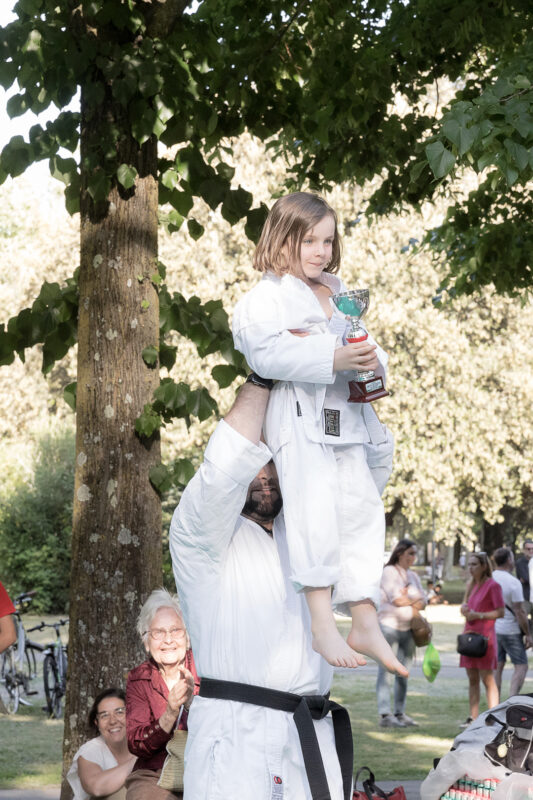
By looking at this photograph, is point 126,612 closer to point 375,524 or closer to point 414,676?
point 375,524

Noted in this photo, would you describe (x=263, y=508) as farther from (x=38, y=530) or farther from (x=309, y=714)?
(x=38, y=530)

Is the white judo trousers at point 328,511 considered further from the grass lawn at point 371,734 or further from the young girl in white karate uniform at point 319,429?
the grass lawn at point 371,734

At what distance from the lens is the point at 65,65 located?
5660 millimetres

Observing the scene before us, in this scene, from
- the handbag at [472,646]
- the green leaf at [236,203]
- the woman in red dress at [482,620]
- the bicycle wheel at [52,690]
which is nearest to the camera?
the green leaf at [236,203]

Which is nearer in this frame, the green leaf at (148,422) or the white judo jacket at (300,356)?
the white judo jacket at (300,356)

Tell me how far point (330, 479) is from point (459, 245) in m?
10.1

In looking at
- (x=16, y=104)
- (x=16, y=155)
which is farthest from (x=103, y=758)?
(x=16, y=104)

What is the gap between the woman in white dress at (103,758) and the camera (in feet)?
17.7

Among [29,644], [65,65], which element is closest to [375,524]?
[65,65]

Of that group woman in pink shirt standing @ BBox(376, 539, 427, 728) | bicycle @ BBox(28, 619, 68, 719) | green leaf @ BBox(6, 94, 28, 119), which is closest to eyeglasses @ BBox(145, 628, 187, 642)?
green leaf @ BBox(6, 94, 28, 119)

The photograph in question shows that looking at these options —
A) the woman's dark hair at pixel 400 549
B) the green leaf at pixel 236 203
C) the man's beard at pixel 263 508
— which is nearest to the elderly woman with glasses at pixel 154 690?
the man's beard at pixel 263 508

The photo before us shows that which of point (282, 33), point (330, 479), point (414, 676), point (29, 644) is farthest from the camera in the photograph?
point (414, 676)

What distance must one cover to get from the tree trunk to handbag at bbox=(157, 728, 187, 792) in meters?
1.40

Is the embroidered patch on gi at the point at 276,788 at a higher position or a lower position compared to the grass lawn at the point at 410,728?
higher
